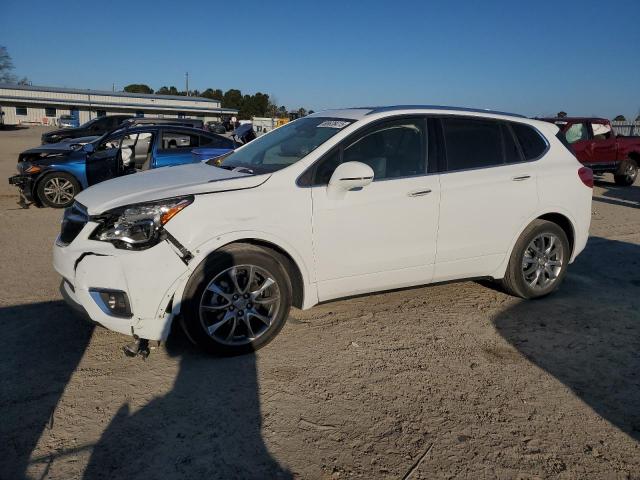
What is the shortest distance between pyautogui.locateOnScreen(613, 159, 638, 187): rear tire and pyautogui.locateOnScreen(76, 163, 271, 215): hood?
1452 cm

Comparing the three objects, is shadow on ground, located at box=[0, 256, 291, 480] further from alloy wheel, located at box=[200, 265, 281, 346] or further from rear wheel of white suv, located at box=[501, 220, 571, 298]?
rear wheel of white suv, located at box=[501, 220, 571, 298]

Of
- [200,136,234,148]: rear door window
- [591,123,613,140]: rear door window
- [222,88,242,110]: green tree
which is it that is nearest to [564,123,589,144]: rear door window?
[591,123,613,140]: rear door window

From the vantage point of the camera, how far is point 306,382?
344 cm

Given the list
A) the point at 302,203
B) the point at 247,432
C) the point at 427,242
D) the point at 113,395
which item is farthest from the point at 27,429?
the point at 427,242

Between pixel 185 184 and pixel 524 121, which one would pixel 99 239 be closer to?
pixel 185 184

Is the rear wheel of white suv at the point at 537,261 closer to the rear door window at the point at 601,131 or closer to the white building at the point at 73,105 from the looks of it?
the rear door window at the point at 601,131

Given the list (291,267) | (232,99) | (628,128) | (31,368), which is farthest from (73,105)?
(291,267)

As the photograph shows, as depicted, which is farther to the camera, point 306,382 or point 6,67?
point 6,67

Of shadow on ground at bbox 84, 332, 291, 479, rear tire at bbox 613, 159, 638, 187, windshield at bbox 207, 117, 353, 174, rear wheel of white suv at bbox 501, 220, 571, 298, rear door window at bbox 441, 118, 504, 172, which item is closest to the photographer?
shadow on ground at bbox 84, 332, 291, 479

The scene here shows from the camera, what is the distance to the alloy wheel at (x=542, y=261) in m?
4.96

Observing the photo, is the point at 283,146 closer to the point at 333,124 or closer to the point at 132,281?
the point at 333,124

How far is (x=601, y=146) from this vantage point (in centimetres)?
1434

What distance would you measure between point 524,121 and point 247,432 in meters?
3.89

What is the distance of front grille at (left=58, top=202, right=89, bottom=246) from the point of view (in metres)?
3.61
